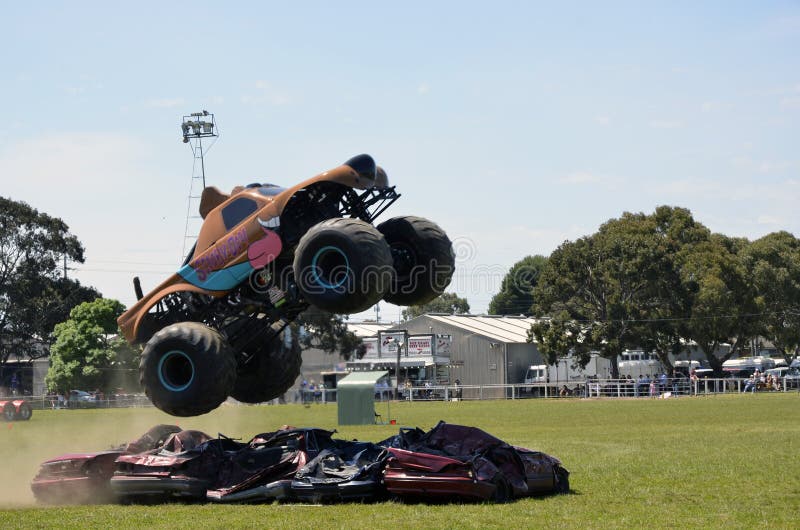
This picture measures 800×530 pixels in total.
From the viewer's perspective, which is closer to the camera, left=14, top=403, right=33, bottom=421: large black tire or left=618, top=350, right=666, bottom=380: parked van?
left=14, top=403, right=33, bottom=421: large black tire

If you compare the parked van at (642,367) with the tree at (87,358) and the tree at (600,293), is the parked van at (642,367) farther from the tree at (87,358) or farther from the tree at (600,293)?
the tree at (87,358)

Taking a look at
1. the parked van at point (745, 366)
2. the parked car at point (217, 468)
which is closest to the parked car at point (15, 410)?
the parked car at point (217, 468)

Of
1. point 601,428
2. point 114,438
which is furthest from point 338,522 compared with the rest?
point 601,428

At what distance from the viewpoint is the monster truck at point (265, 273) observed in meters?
15.2

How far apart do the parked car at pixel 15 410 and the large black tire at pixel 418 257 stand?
1516 inches

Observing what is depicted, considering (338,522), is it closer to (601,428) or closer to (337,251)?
(337,251)

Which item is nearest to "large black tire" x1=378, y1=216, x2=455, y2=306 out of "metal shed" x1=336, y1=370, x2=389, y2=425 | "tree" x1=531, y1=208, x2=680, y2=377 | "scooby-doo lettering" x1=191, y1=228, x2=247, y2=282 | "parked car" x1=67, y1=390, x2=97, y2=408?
"scooby-doo lettering" x1=191, y1=228, x2=247, y2=282

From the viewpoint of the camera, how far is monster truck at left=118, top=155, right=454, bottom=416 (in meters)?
15.2

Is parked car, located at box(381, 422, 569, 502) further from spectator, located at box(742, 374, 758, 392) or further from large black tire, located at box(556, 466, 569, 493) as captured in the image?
spectator, located at box(742, 374, 758, 392)

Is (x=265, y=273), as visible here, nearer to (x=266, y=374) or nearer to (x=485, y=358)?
(x=266, y=374)

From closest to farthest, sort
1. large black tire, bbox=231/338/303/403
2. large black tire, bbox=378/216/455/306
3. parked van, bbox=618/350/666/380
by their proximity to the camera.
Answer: large black tire, bbox=378/216/455/306
large black tire, bbox=231/338/303/403
parked van, bbox=618/350/666/380

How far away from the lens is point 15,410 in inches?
1972

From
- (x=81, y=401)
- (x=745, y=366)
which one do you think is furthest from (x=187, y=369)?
(x=745, y=366)

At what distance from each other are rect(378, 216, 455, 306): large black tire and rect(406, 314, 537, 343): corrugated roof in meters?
61.0
